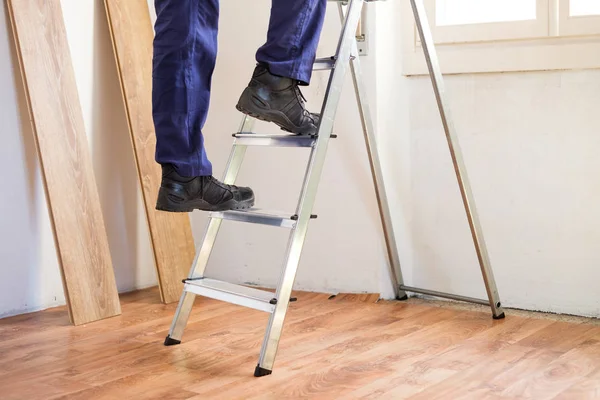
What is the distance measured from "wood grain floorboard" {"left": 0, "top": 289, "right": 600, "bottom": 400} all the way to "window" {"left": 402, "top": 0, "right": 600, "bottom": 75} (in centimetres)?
91

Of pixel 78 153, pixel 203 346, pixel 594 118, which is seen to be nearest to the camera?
pixel 203 346

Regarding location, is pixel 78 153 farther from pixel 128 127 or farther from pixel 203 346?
pixel 203 346

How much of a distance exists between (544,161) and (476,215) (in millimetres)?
328

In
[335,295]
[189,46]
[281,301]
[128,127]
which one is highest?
[189,46]

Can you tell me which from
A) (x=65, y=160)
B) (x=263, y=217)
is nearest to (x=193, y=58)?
(x=263, y=217)

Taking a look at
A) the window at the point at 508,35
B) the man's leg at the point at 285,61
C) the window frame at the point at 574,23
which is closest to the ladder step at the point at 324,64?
the man's leg at the point at 285,61

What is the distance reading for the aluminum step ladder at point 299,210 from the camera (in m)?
2.15

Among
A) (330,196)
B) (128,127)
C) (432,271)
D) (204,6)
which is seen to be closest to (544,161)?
(432,271)

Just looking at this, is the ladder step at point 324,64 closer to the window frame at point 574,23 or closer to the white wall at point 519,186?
the white wall at point 519,186

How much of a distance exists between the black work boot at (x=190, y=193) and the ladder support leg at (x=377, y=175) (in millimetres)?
851

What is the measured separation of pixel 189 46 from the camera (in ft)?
6.73

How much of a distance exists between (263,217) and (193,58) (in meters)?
0.48

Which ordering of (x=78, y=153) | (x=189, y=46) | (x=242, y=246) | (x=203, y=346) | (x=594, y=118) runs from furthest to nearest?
(x=242, y=246) < (x=78, y=153) < (x=594, y=118) < (x=203, y=346) < (x=189, y=46)

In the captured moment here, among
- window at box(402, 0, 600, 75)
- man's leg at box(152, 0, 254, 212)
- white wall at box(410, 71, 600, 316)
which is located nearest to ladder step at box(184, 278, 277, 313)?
man's leg at box(152, 0, 254, 212)
